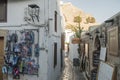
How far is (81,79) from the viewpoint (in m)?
15.2

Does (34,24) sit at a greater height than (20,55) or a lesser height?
greater

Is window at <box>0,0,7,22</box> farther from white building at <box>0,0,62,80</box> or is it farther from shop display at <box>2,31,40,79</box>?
shop display at <box>2,31,40,79</box>

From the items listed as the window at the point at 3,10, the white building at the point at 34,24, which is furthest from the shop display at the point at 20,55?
the window at the point at 3,10

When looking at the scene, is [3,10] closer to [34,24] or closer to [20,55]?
[34,24]

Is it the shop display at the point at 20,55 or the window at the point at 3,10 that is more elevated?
the window at the point at 3,10

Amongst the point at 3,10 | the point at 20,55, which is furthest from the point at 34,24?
the point at 3,10

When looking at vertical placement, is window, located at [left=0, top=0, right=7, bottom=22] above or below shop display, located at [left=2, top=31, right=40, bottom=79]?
above

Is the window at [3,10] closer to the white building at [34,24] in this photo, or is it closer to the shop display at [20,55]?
the white building at [34,24]

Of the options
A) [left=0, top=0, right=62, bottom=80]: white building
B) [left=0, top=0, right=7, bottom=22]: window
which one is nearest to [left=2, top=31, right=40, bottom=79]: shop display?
[left=0, top=0, right=62, bottom=80]: white building

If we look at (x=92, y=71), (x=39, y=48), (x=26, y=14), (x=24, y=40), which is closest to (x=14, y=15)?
(x=26, y=14)

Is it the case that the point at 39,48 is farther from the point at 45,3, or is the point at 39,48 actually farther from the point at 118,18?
the point at 118,18

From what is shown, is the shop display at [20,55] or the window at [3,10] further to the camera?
the window at [3,10]

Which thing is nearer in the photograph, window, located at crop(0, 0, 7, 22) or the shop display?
the shop display

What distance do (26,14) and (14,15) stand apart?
2.09 feet
